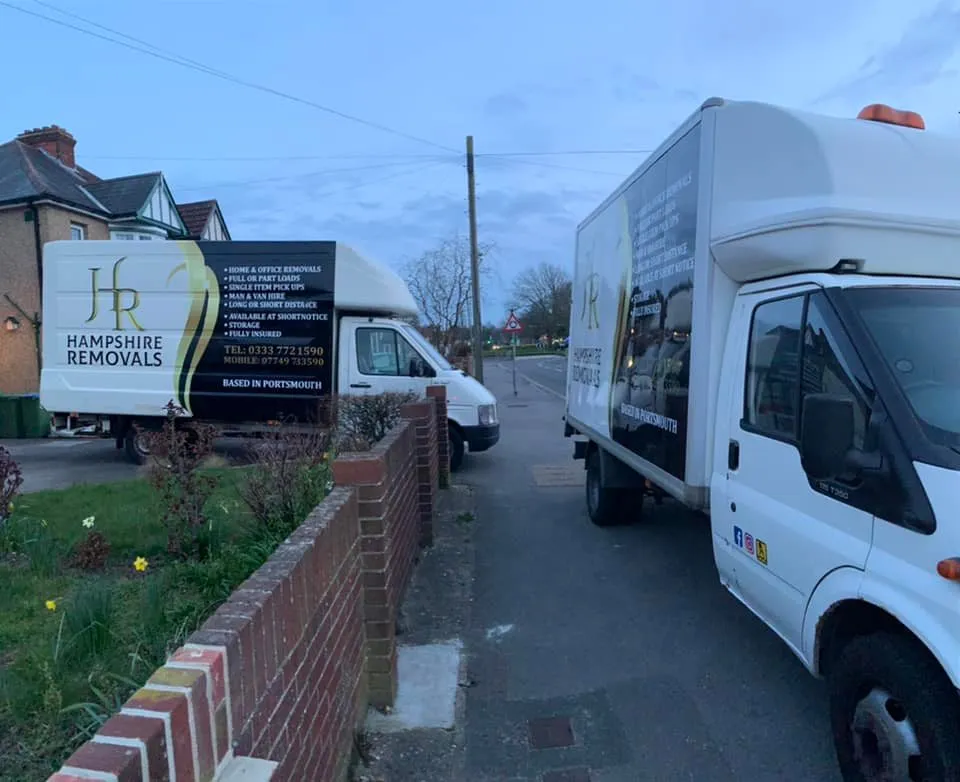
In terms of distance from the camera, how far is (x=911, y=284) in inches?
123

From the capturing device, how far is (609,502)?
23.1 feet

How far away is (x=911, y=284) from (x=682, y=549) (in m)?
3.76

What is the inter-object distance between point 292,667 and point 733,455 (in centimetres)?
253

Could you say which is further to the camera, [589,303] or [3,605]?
A: [589,303]

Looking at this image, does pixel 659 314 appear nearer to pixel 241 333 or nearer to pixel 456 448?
pixel 456 448

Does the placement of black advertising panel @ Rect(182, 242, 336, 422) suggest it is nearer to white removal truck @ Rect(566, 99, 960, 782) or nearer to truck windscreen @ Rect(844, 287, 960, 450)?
white removal truck @ Rect(566, 99, 960, 782)

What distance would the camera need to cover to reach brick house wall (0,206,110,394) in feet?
67.6

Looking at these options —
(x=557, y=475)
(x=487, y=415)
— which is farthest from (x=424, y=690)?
(x=487, y=415)

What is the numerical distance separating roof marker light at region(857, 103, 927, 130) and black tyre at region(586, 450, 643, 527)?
12.5 feet

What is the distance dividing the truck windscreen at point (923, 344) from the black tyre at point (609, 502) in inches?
159

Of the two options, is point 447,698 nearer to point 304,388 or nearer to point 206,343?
point 304,388

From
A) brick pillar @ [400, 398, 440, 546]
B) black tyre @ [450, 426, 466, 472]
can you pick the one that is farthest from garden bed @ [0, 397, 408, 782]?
black tyre @ [450, 426, 466, 472]

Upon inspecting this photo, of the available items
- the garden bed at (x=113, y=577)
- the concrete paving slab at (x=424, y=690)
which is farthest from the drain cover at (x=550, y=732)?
the garden bed at (x=113, y=577)

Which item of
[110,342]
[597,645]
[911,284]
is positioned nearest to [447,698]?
[597,645]
